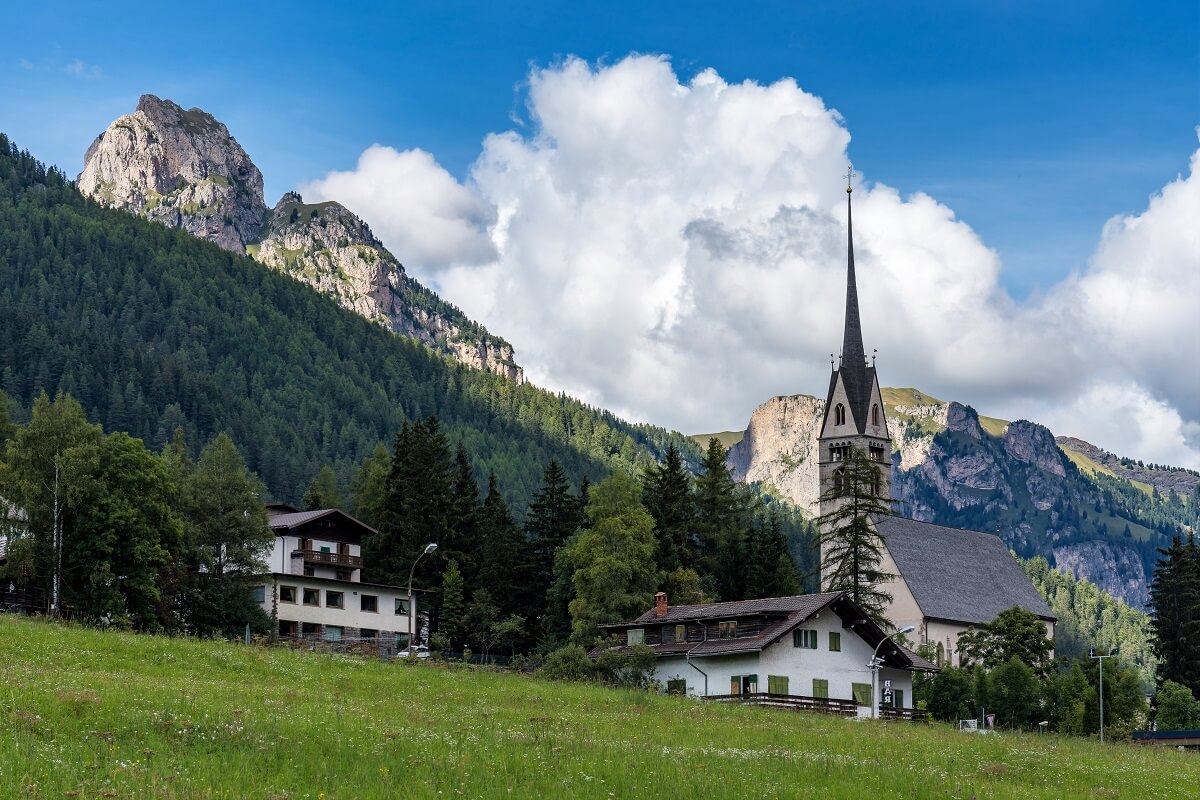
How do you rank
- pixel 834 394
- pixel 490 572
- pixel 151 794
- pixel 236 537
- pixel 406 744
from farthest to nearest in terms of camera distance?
pixel 834 394
pixel 490 572
pixel 236 537
pixel 406 744
pixel 151 794

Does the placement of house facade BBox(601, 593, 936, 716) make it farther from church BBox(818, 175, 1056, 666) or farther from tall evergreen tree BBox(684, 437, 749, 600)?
church BBox(818, 175, 1056, 666)

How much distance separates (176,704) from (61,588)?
41.4 m

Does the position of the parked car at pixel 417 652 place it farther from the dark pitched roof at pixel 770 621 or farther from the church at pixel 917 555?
→ the church at pixel 917 555

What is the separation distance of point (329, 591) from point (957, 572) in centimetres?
5900

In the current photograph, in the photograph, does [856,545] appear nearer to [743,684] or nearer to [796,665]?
[796,665]

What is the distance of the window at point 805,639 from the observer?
76000mm

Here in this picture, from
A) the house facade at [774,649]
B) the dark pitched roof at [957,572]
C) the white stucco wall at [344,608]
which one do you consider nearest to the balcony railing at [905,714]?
the house facade at [774,649]

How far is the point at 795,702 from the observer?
6875 centimetres

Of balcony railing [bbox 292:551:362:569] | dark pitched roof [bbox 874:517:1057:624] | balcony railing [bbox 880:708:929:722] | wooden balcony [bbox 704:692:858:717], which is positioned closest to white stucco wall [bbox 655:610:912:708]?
→ balcony railing [bbox 880:708:929:722]

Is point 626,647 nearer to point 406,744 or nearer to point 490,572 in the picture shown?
point 490,572

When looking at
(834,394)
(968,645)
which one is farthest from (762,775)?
(834,394)

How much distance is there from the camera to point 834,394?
14575 cm

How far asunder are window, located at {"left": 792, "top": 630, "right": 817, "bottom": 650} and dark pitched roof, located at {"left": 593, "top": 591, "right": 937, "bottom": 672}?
110 cm

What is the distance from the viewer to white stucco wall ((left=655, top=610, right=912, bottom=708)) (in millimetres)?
74750
